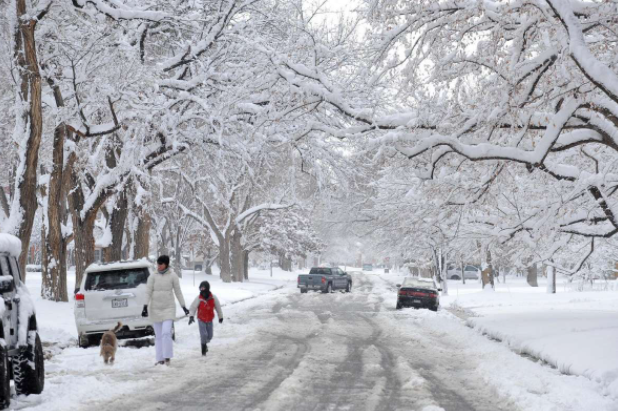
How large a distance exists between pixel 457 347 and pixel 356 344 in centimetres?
222

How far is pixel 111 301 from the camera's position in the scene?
13.9m

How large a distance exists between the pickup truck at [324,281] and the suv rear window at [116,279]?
27.8 meters

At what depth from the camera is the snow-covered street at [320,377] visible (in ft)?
26.7

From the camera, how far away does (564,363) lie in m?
11.4

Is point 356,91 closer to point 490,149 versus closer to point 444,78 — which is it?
point 444,78

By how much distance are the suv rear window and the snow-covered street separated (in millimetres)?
1385

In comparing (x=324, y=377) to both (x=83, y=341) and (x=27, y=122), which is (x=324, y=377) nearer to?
(x=83, y=341)

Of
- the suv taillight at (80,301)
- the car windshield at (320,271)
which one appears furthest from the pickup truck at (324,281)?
the suv taillight at (80,301)

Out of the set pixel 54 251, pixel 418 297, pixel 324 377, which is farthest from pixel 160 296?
pixel 418 297

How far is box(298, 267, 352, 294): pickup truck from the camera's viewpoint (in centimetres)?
4200

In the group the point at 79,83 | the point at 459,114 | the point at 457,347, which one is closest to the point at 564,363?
the point at 457,347

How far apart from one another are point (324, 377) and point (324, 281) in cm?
3217

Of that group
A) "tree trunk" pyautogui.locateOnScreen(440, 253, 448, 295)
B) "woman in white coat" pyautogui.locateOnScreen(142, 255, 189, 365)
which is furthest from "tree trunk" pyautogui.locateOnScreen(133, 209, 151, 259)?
"tree trunk" pyautogui.locateOnScreen(440, 253, 448, 295)

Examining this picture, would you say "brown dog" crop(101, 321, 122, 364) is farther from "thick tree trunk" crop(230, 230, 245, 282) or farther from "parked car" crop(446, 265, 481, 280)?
"parked car" crop(446, 265, 481, 280)
